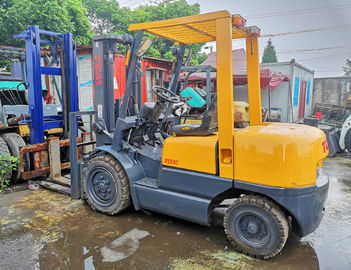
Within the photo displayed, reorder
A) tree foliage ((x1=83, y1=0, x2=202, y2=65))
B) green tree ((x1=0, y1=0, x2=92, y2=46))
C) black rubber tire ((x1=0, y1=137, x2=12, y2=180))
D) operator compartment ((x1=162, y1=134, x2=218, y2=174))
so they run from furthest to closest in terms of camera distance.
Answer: tree foliage ((x1=83, y1=0, x2=202, y2=65)), green tree ((x1=0, y1=0, x2=92, y2=46)), black rubber tire ((x1=0, y1=137, x2=12, y2=180)), operator compartment ((x1=162, y1=134, x2=218, y2=174))

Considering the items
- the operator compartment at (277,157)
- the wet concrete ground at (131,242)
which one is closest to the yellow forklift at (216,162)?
the operator compartment at (277,157)

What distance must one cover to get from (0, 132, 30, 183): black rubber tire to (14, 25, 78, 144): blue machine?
10.2 inches

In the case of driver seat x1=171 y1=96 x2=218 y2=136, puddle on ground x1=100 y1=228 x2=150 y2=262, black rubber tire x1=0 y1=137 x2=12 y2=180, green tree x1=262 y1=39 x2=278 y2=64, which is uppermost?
green tree x1=262 y1=39 x2=278 y2=64

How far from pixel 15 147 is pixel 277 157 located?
15.9 ft

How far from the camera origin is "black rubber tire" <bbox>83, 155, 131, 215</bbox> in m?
4.18

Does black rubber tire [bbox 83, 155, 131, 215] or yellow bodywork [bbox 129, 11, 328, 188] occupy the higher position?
yellow bodywork [bbox 129, 11, 328, 188]

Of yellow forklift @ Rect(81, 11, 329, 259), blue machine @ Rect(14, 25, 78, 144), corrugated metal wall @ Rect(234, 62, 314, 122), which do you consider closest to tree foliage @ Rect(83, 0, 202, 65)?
corrugated metal wall @ Rect(234, 62, 314, 122)

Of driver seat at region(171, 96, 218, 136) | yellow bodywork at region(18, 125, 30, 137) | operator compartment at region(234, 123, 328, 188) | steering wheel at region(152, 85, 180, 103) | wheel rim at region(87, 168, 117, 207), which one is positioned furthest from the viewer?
yellow bodywork at region(18, 125, 30, 137)

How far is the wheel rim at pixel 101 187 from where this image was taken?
4.32 m

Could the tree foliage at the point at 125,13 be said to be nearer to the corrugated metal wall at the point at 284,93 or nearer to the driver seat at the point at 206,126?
the corrugated metal wall at the point at 284,93

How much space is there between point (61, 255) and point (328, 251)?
3005 mm

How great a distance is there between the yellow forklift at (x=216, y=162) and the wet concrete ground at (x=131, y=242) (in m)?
0.25

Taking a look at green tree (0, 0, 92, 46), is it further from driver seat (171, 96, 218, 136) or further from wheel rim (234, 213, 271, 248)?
wheel rim (234, 213, 271, 248)

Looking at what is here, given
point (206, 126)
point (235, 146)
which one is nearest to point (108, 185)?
point (206, 126)
